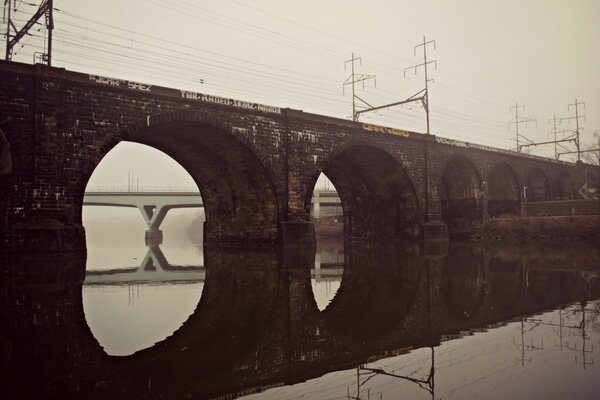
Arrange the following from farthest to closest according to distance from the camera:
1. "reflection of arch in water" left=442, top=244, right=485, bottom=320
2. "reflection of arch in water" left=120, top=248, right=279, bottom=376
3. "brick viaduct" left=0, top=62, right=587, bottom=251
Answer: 1. "brick viaduct" left=0, top=62, right=587, bottom=251
2. "reflection of arch in water" left=442, top=244, right=485, bottom=320
3. "reflection of arch in water" left=120, top=248, right=279, bottom=376

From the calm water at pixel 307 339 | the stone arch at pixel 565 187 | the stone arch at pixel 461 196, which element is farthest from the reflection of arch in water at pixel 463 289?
the stone arch at pixel 565 187

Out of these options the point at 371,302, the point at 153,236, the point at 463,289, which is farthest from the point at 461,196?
the point at 153,236

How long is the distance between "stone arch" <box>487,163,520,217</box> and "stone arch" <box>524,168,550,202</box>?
411 centimetres

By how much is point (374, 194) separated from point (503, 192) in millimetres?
13575

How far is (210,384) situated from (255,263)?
10.8 metres

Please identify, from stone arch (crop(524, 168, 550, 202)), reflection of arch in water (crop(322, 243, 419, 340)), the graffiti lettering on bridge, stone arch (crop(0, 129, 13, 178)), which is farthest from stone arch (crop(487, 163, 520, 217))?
stone arch (crop(0, 129, 13, 178))

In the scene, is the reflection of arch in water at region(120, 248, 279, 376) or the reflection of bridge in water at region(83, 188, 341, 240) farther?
the reflection of bridge in water at region(83, 188, 341, 240)

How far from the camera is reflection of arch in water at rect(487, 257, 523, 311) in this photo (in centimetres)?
725

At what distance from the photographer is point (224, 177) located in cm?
2148

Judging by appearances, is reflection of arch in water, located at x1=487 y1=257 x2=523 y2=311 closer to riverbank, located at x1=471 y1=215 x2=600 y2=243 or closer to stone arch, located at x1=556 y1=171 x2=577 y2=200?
riverbank, located at x1=471 y1=215 x2=600 y2=243

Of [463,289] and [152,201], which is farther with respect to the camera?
[152,201]

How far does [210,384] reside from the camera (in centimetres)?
371

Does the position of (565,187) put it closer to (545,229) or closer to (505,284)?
(545,229)

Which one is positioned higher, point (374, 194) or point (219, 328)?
point (374, 194)
